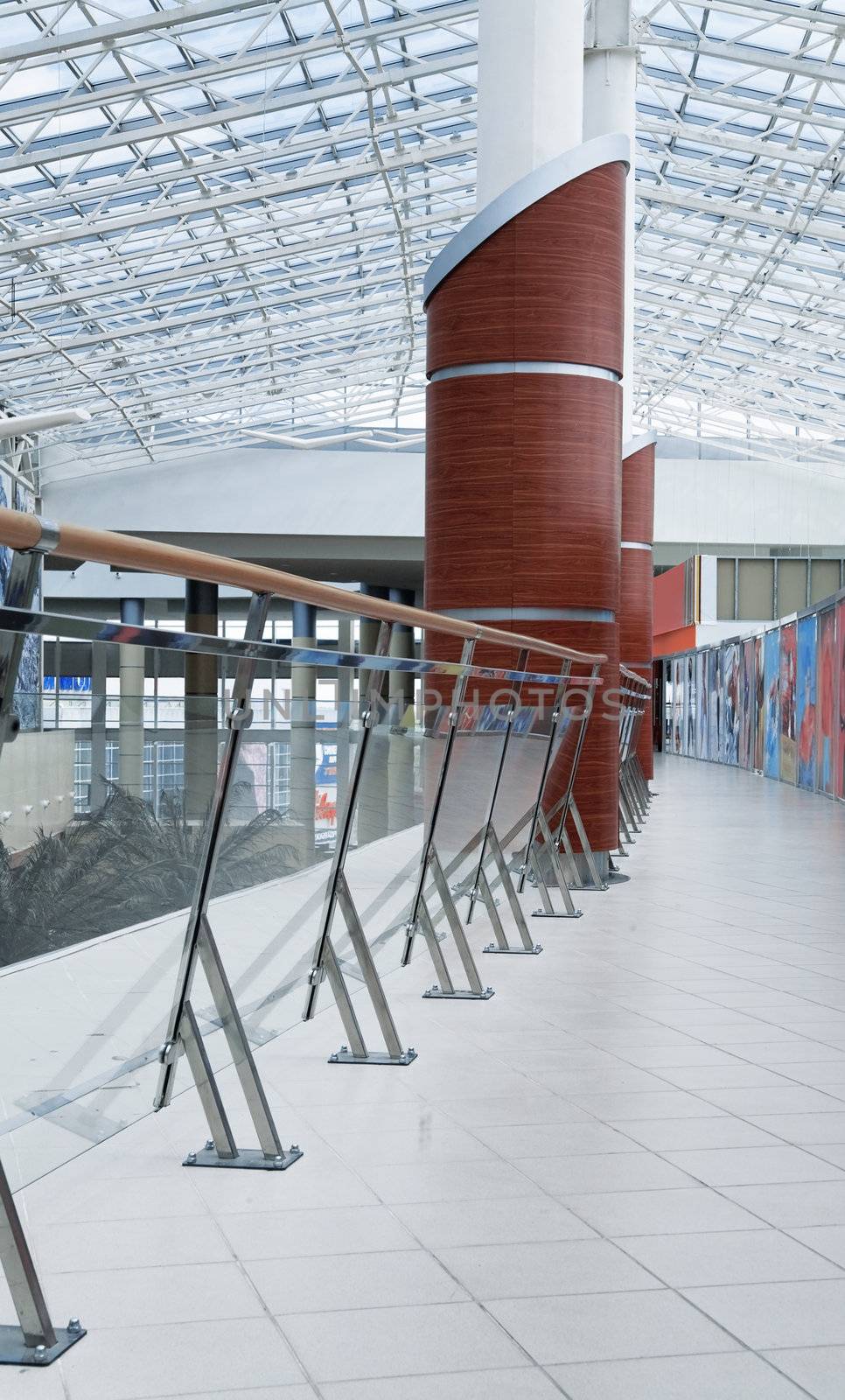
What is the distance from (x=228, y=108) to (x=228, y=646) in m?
16.5

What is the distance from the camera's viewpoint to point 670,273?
29594mm

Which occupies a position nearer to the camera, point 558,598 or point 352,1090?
point 352,1090

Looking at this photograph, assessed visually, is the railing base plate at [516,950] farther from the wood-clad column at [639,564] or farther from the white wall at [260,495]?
the white wall at [260,495]

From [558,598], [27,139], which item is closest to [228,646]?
[558,598]

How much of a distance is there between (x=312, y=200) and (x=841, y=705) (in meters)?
11.7

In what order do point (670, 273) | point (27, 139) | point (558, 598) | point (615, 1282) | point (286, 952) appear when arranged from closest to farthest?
point (615, 1282) < point (286, 952) < point (558, 598) < point (27, 139) < point (670, 273)

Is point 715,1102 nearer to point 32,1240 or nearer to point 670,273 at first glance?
point 32,1240

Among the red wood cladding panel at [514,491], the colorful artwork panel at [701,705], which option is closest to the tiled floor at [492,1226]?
the red wood cladding panel at [514,491]

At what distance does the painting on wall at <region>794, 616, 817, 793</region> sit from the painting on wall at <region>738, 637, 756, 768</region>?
4.77m

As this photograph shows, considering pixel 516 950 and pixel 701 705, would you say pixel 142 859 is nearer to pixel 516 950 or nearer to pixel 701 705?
pixel 516 950

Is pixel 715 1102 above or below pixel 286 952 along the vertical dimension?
below

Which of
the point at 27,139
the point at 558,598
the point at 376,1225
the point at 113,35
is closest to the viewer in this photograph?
the point at 376,1225

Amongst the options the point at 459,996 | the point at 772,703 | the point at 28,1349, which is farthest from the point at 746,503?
the point at 28,1349

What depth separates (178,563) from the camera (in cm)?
223
